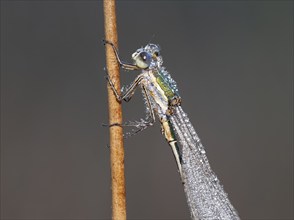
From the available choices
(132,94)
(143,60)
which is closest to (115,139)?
(132,94)

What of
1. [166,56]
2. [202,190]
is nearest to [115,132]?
[202,190]

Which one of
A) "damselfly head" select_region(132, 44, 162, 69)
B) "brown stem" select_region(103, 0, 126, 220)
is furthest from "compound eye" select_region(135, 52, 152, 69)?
"brown stem" select_region(103, 0, 126, 220)

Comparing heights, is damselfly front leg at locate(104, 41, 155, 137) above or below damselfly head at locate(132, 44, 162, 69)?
below

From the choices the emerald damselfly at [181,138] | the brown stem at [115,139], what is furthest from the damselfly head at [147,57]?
the brown stem at [115,139]

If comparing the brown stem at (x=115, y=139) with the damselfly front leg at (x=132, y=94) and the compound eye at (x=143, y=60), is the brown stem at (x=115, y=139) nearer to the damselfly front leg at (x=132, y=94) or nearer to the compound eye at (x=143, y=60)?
the damselfly front leg at (x=132, y=94)

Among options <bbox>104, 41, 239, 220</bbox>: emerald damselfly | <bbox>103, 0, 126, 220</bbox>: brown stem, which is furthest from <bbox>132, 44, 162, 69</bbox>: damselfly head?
<bbox>103, 0, 126, 220</bbox>: brown stem

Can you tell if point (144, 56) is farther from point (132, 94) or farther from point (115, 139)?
point (115, 139)

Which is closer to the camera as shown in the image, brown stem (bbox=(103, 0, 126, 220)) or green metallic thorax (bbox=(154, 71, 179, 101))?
brown stem (bbox=(103, 0, 126, 220))

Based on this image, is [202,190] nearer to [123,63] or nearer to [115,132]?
[115,132]

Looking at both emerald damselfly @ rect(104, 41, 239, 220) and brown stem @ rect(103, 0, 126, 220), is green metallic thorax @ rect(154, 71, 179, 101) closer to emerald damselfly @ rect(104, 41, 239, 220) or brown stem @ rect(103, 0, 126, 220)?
emerald damselfly @ rect(104, 41, 239, 220)
